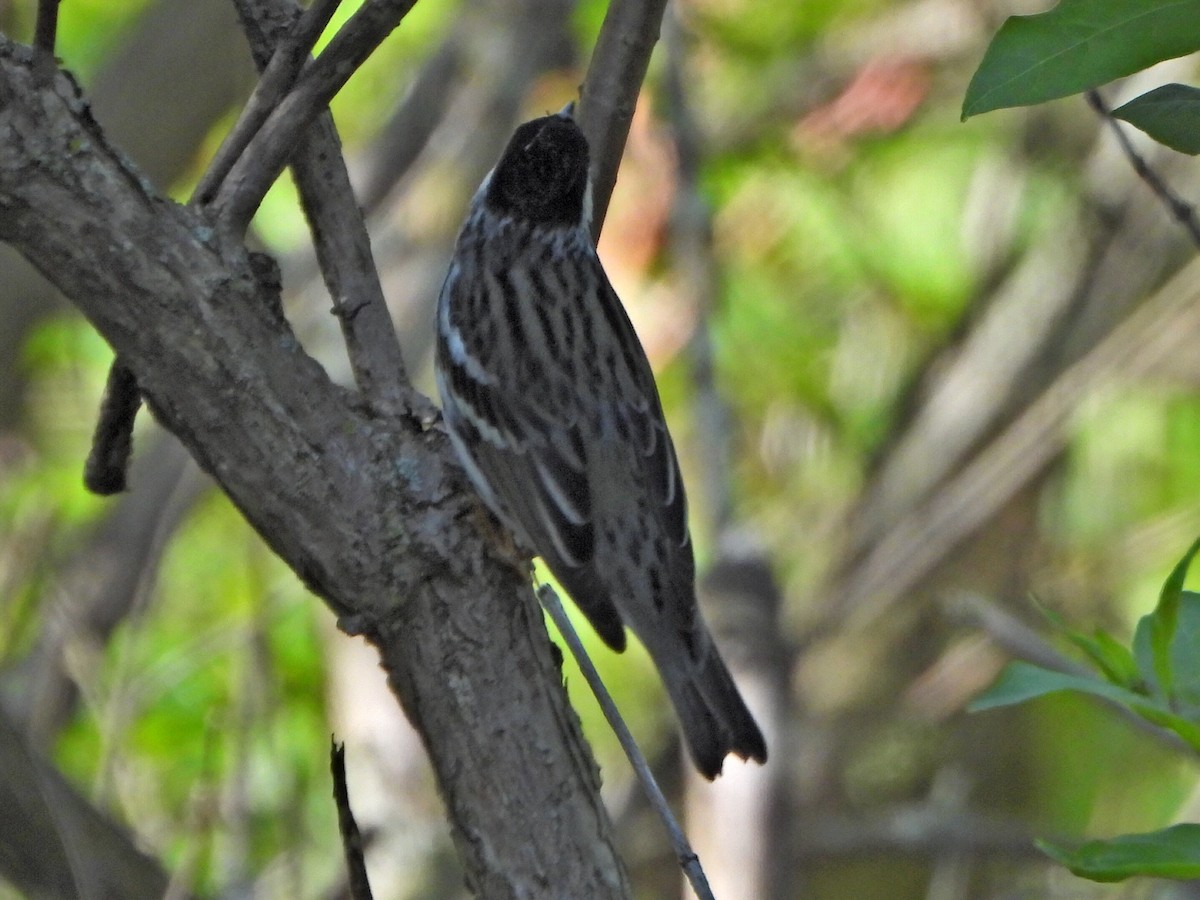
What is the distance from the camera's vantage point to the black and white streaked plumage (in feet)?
8.85

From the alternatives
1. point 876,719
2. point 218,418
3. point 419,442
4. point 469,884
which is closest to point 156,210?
point 218,418

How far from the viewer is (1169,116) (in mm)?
1383

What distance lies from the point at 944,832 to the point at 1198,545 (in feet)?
12.2

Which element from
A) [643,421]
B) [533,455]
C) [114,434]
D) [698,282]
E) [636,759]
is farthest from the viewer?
[698,282]

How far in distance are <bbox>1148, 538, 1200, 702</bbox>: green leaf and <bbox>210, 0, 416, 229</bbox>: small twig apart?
109 centimetres

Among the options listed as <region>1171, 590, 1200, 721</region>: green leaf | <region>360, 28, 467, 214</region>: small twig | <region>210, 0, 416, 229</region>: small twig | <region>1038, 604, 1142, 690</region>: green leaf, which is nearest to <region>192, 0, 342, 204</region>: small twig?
<region>210, 0, 416, 229</region>: small twig

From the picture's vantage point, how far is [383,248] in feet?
17.5

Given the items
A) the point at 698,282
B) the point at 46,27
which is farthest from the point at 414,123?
the point at 46,27

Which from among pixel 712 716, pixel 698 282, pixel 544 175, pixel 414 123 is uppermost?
pixel 414 123

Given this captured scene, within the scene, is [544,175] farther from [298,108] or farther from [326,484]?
[326,484]

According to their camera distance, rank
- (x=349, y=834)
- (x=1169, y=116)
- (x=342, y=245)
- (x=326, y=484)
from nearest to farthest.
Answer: (x=1169, y=116), (x=349, y=834), (x=326, y=484), (x=342, y=245)

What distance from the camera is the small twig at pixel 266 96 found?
6.07ft

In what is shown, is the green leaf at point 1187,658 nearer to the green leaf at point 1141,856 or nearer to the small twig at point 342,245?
the green leaf at point 1141,856

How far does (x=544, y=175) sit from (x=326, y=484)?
155 centimetres
